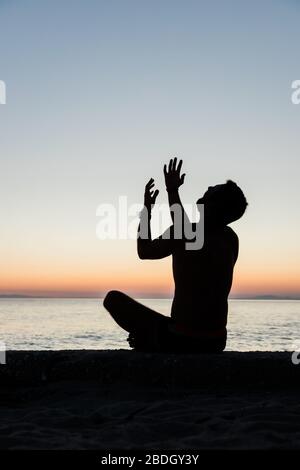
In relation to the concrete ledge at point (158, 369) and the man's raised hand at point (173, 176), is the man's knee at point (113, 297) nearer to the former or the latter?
the concrete ledge at point (158, 369)

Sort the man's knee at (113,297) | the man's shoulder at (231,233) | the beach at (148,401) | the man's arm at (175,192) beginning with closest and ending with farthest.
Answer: the beach at (148,401) < the man's arm at (175,192) < the man's shoulder at (231,233) < the man's knee at (113,297)

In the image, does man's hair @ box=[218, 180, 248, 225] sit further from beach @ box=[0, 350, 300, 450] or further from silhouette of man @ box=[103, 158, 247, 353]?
beach @ box=[0, 350, 300, 450]

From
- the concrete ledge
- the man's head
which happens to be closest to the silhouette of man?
the man's head

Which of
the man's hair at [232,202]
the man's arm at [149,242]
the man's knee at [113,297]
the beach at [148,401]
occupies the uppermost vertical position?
the man's hair at [232,202]

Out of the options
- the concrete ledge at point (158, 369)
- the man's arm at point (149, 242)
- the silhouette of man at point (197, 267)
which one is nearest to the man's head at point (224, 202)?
the silhouette of man at point (197, 267)

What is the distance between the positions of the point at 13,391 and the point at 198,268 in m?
1.64

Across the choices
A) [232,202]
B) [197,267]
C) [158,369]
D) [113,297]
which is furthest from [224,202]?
[158,369]

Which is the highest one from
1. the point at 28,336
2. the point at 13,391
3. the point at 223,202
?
the point at 223,202

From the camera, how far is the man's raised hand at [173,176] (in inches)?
160

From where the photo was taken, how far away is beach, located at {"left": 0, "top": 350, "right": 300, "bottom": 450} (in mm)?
2896

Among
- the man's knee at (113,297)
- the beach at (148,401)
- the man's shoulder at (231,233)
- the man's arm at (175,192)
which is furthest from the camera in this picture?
the man's knee at (113,297)
